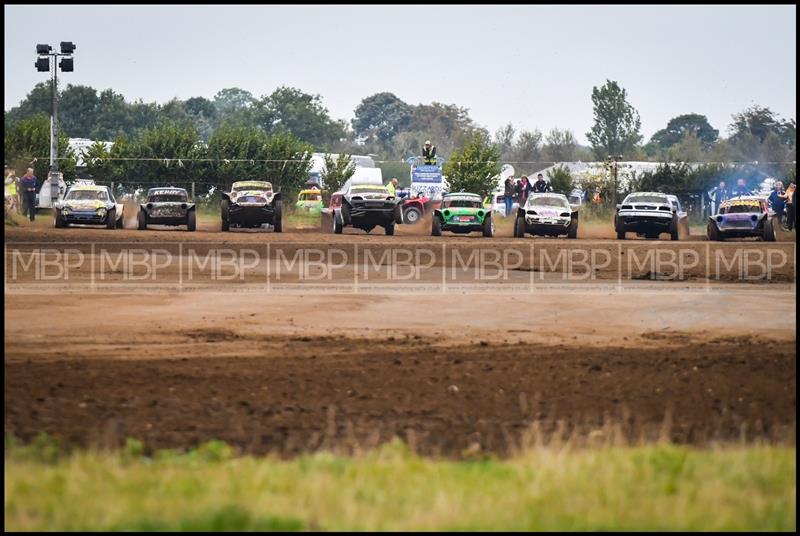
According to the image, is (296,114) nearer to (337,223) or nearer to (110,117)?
(110,117)

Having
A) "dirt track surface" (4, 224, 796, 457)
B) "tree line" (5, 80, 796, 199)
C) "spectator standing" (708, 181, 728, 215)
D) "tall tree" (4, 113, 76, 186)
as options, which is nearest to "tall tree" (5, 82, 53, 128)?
"tree line" (5, 80, 796, 199)

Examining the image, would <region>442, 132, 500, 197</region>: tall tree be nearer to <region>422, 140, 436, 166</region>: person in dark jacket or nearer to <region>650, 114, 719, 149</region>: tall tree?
<region>422, 140, 436, 166</region>: person in dark jacket

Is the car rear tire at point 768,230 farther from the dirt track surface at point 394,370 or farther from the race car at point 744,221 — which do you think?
the dirt track surface at point 394,370

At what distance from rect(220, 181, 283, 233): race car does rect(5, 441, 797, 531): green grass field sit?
33053 mm

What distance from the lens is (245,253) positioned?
32.4 m

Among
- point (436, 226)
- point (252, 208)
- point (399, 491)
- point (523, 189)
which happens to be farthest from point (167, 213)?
point (399, 491)

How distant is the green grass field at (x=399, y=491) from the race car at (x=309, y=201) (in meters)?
49.5

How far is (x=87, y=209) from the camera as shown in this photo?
4219 centimetres

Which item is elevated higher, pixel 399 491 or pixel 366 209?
pixel 366 209

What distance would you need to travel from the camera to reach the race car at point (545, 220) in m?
41.9

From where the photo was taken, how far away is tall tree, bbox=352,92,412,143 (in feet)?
602

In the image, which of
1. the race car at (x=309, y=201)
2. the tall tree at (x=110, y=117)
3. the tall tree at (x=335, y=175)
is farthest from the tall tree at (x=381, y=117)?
the race car at (x=309, y=201)

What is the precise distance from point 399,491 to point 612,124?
126m

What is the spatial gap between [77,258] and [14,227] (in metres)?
11.7
